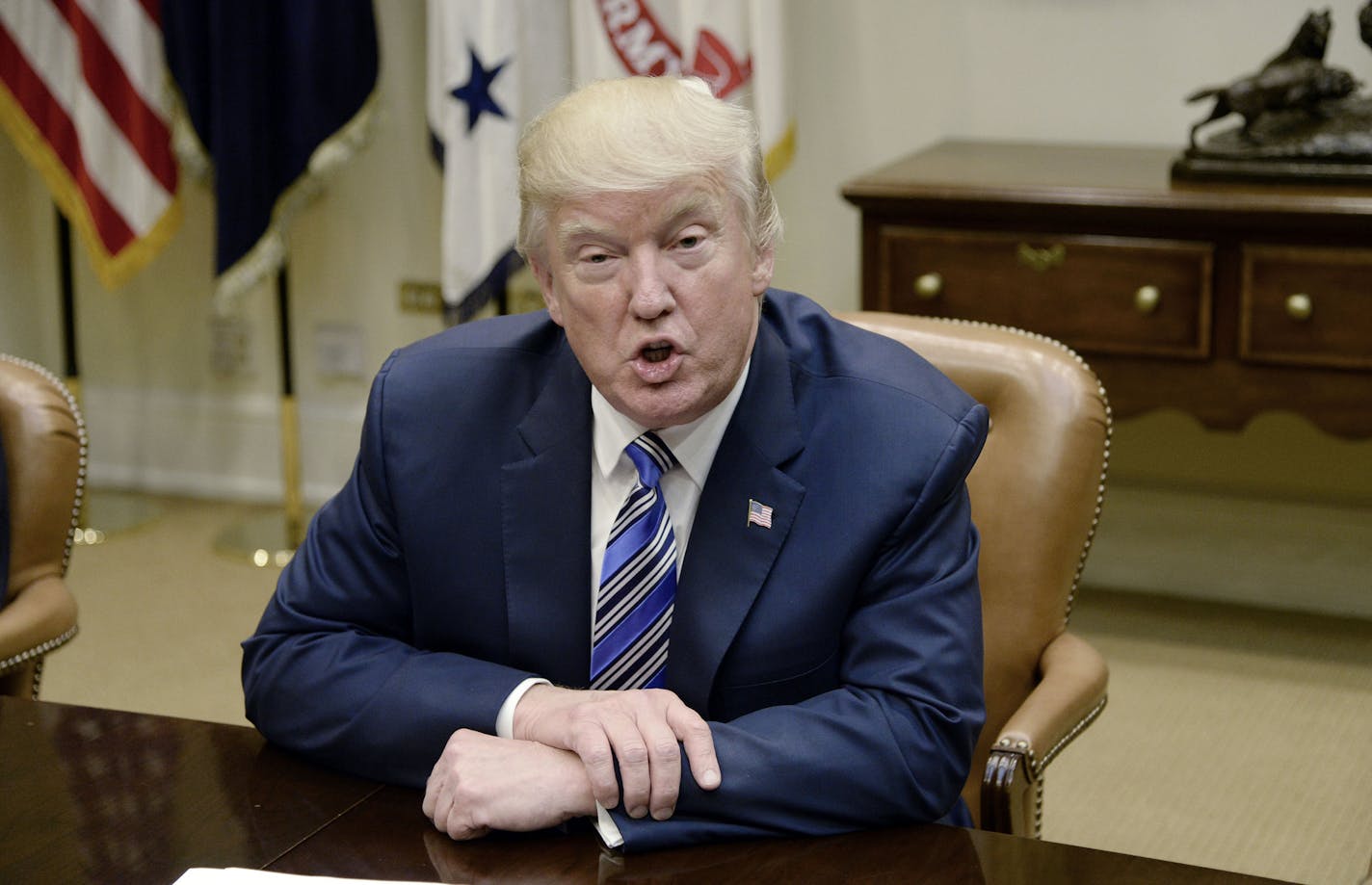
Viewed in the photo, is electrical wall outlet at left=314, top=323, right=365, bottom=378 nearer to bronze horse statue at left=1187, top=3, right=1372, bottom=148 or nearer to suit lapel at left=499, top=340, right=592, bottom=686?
bronze horse statue at left=1187, top=3, right=1372, bottom=148

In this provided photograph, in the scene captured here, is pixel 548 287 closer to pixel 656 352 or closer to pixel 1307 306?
pixel 656 352

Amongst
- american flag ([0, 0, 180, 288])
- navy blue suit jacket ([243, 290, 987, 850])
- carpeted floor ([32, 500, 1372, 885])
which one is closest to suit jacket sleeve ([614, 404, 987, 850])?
navy blue suit jacket ([243, 290, 987, 850])

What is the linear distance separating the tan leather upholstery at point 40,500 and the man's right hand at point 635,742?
0.95m

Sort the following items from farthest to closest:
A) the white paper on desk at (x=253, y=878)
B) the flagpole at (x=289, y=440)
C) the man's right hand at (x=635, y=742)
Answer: the flagpole at (x=289, y=440) → the man's right hand at (x=635, y=742) → the white paper on desk at (x=253, y=878)

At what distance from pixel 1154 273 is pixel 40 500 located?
2.27 metres

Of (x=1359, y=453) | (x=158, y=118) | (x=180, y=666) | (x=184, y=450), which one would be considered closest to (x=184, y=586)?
(x=180, y=666)

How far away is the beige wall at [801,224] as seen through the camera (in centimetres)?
402

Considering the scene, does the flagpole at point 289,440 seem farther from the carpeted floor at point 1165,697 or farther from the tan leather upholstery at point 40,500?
the tan leather upholstery at point 40,500

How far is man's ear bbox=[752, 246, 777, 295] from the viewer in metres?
1.74

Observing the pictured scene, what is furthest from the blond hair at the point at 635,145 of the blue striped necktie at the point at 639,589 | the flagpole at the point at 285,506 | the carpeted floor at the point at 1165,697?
the flagpole at the point at 285,506

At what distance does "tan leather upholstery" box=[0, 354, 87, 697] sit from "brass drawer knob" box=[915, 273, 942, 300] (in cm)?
191

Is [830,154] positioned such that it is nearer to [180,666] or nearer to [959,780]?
[180,666]

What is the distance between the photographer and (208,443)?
5.22 m

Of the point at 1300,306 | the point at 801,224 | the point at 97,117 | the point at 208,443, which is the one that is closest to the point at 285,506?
the point at 208,443
